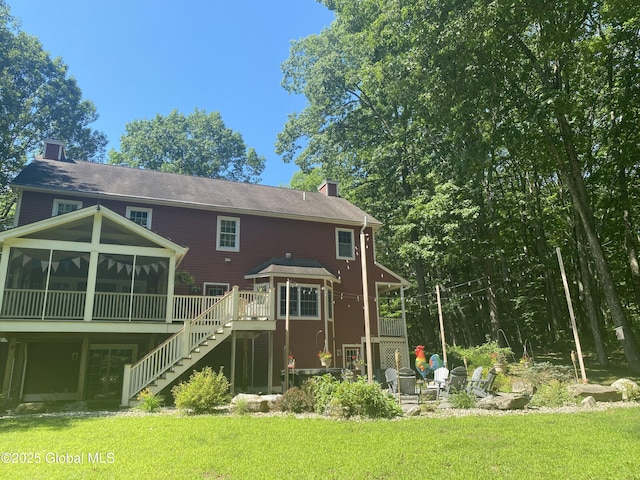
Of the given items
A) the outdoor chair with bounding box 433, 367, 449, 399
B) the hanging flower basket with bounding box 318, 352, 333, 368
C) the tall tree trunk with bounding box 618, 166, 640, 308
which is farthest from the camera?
the tall tree trunk with bounding box 618, 166, 640, 308

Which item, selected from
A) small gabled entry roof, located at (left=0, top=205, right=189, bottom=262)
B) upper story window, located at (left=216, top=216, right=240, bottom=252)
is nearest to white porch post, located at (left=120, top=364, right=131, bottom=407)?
small gabled entry roof, located at (left=0, top=205, right=189, bottom=262)

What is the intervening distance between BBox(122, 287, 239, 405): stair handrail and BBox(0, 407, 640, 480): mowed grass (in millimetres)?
2734

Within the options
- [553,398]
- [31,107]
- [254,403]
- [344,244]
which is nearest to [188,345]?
[254,403]

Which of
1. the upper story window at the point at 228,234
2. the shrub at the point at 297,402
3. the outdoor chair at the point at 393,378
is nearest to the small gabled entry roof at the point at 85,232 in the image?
the upper story window at the point at 228,234

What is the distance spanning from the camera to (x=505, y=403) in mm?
9969

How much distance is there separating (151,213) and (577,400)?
16003 millimetres

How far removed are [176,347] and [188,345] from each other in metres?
0.34

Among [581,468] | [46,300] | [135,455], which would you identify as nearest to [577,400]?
[581,468]

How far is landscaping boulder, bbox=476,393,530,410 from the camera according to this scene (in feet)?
32.7

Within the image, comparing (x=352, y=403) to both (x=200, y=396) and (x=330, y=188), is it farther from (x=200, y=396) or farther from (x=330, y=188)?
(x=330, y=188)

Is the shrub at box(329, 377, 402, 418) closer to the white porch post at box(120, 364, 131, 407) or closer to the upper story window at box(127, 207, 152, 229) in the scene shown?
the white porch post at box(120, 364, 131, 407)

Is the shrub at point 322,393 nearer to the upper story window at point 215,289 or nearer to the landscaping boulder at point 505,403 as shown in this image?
the landscaping boulder at point 505,403

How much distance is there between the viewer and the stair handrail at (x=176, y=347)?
11820 mm

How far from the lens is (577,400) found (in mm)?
10852
